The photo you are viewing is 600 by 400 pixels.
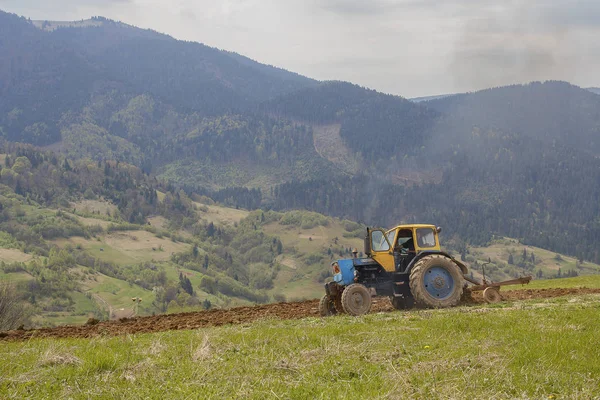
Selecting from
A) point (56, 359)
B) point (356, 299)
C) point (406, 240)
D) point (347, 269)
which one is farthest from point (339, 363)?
point (406, 240)

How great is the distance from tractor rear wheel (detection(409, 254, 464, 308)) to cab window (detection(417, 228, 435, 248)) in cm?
73

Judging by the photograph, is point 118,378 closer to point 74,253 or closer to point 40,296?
point 40,296

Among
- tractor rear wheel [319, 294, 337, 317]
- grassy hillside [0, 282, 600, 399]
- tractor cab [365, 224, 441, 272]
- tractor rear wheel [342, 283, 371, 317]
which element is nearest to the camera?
grassy hillside [0, 282, 600, 399]

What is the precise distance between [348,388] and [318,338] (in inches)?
148

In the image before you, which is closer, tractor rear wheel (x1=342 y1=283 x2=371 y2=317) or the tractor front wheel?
tractor rear wheel (x1=342 y1=283 x2=371 y2=317)

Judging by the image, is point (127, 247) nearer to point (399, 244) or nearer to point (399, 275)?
point (399, 244)

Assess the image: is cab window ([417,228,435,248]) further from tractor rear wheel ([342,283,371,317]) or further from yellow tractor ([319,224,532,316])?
tractor rear wheel ([342,283,371,317])

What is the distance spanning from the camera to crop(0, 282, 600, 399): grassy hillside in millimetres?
7676

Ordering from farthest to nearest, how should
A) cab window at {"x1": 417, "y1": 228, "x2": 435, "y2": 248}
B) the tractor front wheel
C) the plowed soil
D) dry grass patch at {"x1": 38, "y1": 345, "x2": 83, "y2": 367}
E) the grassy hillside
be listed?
the tractor front wheel, cab window at {"x1": 417, "y1": 228, "x2": 435, "y2": 248}, the plowed soil, dry grass patch at {"x1": 38, "y1": 345, "x2": 83, "y2": 367}, the grassy hillside

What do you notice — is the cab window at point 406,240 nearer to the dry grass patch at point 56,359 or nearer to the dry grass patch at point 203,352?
the dry grass patch at point 203,352

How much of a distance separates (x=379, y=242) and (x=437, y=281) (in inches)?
85.4

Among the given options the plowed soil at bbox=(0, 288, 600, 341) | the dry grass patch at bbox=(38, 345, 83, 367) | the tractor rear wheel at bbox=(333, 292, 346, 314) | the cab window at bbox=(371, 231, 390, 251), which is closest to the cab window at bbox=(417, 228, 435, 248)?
the cab window at bbox=(371, 231, 390, 251)

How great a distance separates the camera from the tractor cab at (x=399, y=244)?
18.1 meters

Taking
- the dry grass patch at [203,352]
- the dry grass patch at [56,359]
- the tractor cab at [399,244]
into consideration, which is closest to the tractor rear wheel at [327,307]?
the tractor cab at [399,244]
